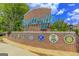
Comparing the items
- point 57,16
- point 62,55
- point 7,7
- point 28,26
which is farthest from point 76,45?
point 7,7

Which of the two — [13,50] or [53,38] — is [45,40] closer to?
[53,38]

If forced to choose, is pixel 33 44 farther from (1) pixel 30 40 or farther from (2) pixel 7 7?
(2) pixel 7 7

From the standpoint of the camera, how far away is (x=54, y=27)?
7.05ft

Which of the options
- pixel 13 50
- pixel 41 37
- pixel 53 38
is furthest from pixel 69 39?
pixel 13 50

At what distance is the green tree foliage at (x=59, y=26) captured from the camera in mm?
2139

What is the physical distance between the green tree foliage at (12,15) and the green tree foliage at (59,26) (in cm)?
27

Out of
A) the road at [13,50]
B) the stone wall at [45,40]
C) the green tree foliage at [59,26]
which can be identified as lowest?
the road at [13,50]

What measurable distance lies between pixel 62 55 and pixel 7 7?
63 cm

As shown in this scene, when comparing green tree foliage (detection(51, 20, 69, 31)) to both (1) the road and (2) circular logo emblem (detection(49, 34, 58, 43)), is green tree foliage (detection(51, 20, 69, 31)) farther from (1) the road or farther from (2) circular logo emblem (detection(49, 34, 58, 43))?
(1) the road

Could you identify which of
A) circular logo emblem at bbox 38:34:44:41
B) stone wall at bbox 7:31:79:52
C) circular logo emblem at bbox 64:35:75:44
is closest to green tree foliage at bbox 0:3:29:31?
stone wall at bbox 7:31:79:52

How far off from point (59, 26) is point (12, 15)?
42 cm

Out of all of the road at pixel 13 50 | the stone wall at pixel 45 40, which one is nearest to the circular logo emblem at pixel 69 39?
the stone wall at pixel 45 40

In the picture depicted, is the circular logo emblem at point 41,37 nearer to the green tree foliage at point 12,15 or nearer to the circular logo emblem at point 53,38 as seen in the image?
the circular logo emblem at point 53,38

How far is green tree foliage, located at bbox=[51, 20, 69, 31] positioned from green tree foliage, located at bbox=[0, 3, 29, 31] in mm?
275
